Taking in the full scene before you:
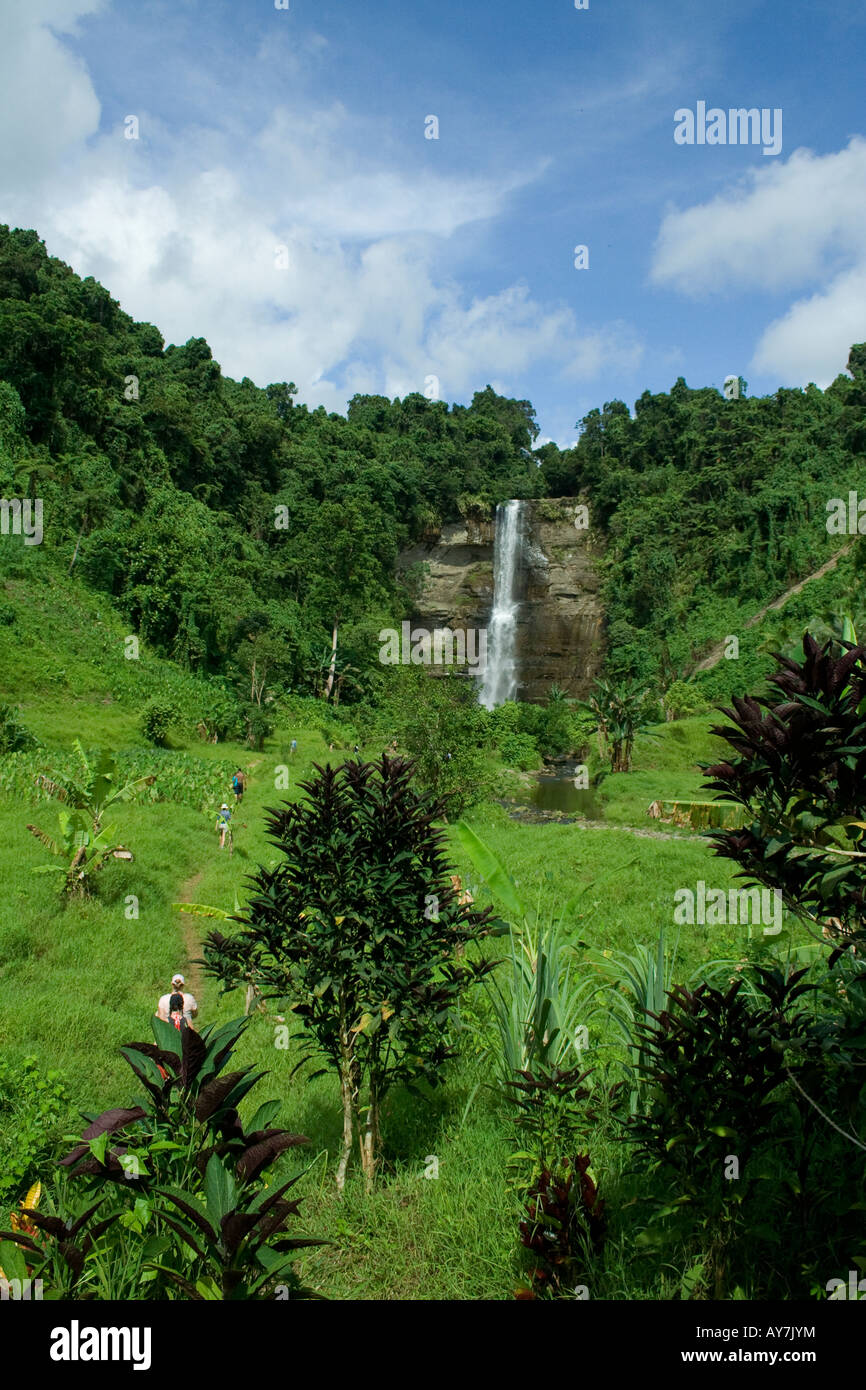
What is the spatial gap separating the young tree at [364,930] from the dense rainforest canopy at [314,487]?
92.6ft

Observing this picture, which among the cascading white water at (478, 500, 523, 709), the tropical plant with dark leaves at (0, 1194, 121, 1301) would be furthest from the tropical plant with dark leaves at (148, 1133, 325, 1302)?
the cascading white water at (478, 500, 523, 709)

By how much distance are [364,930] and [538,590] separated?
46.5 meters

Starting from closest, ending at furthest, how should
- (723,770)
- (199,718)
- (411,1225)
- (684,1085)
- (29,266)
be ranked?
1. (723,770)
2. (684,1085)
3. (411,1225)
4. (199,718)
5. (29,266)

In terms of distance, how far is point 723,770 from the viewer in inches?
106

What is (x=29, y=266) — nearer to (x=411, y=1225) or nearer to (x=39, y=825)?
(x=39, y=825)

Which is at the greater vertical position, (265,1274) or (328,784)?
(328,784)

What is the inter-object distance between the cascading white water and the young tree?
39.6m

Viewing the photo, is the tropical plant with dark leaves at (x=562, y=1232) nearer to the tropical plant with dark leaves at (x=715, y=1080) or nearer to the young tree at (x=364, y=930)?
the tropical plant with dark leaves at (x=715, y=1080)

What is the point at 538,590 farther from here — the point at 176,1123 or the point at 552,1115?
the point at 176,1123

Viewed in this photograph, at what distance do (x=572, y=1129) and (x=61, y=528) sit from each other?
33918 mm

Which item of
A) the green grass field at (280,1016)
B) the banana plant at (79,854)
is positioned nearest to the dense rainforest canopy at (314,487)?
the green grass field at (280,1016)

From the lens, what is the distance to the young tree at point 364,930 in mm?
3840
